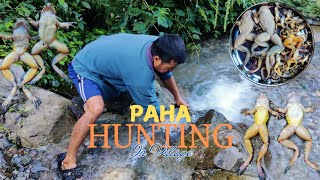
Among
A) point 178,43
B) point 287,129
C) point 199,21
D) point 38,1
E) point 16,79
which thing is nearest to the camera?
point 287,129

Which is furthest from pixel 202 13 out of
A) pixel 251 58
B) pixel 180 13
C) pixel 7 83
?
pixel 7 83

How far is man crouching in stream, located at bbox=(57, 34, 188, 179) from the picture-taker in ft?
9.56

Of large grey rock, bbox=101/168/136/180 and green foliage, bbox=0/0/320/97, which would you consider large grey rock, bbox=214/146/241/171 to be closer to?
large grey rock, bbox=101/168/136/180

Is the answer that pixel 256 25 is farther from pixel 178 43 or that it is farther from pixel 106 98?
pixel 106 98

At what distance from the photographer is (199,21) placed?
5.64 m

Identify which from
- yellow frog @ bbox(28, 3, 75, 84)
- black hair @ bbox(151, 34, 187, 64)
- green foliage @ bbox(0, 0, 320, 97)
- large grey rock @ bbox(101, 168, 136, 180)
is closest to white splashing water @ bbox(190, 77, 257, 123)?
green foliage @ bbox(0, 0, 320, 97)

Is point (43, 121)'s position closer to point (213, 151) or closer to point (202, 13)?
point (213, 151)

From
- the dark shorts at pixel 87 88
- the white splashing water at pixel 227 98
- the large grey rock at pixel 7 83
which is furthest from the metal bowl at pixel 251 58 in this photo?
the large grey rock at pixel 7 83

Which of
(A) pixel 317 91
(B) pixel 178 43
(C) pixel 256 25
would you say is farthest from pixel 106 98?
(A) pixel 317 91

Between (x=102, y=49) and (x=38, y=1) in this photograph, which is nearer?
(x=102, y=49)

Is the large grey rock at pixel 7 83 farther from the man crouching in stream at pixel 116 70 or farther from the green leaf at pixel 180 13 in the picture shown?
the green leaf at pixel 180 13

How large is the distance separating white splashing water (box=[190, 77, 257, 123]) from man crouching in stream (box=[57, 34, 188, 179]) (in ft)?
4.05

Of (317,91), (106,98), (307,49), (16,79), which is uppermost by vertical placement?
(307,49)

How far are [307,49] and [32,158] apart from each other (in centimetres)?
253
